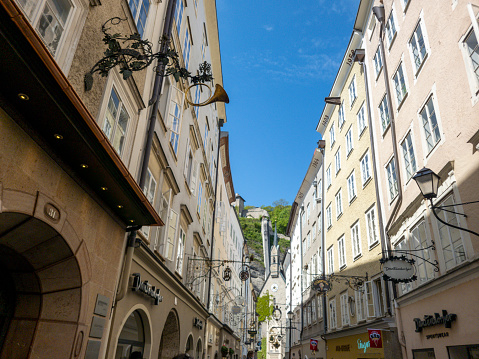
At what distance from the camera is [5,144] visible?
14.1ft

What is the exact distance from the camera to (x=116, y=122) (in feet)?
26.3

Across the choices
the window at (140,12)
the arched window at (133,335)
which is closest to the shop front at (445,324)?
the arched window at (133,335)

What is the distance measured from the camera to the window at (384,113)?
1635 centimetres

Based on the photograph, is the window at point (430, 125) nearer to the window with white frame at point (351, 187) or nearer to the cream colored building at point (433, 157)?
the cream colored building at point (433, 157)

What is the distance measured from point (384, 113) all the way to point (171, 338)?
505 inches

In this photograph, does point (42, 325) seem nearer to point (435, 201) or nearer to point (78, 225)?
point (78, 225)

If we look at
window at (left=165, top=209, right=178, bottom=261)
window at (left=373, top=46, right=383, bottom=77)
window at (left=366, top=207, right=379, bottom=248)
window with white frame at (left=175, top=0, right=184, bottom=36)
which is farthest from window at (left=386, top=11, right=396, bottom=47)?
window at (left=165, top=209, right=178, bottom=261)

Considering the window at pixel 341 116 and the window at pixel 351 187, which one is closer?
the window at pixel 351 187

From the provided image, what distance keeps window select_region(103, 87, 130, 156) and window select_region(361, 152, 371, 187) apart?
13159mm

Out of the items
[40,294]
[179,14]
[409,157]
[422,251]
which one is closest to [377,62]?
[409,157]

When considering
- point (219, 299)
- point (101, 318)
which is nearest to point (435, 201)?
point (101, 318)

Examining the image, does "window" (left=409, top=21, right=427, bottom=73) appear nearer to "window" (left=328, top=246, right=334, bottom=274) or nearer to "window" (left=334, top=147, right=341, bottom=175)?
"window" (left=334, top=147, right=341, bottom=175)

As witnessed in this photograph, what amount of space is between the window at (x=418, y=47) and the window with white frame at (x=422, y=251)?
5.38 m

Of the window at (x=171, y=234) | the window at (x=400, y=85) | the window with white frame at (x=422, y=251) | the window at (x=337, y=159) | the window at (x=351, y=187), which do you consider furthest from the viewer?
the window at (x=337, y=159)
